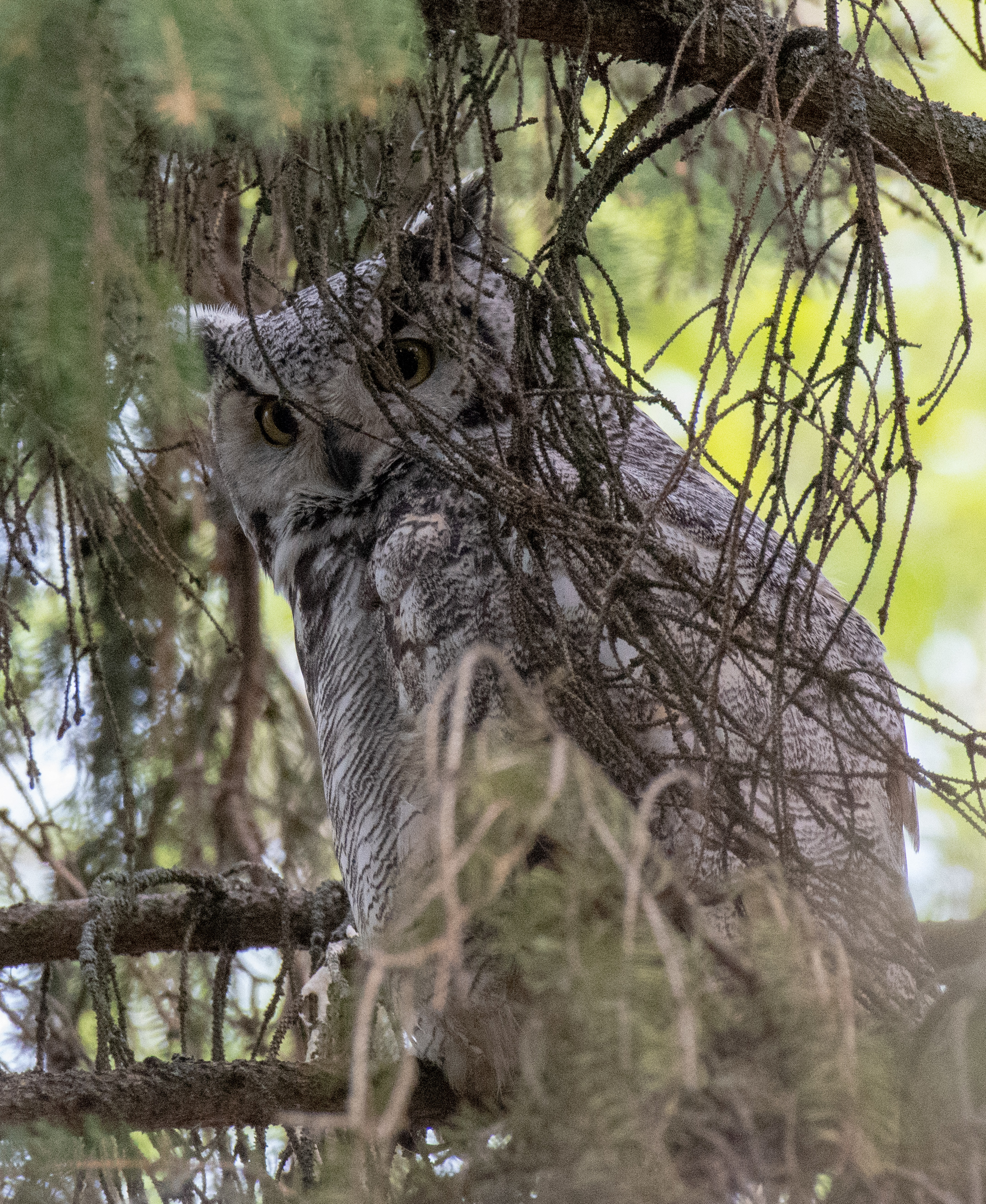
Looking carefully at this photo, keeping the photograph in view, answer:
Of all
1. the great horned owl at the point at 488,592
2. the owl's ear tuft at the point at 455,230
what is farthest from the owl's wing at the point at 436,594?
the owl's ear tuft at the point at 455,230

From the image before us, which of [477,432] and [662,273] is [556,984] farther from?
[662,273]

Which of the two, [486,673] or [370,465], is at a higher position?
[370,465]

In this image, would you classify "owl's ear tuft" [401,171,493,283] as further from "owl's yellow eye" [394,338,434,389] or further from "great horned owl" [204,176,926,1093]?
"owl's yellow eye" [394,338,434,389]

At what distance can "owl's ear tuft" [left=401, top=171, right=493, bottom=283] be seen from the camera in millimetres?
1889

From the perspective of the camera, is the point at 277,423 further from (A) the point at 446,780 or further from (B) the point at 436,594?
(A) the point at 446,780

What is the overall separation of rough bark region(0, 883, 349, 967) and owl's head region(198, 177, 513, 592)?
0.64 meters

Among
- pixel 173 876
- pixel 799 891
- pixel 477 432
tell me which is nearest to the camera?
pixel 799 891

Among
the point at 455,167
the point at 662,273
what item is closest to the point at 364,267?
the point at 455,167

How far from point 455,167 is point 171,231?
0.59 metres

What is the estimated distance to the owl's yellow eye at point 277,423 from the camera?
220 cm

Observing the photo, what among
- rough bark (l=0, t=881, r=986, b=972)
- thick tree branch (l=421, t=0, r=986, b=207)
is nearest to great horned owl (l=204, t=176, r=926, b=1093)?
rough bark (l=0, t=881, r=986, b=972)

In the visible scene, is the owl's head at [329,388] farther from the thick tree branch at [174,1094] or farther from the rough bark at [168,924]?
the thick tree branch at [174,1094]

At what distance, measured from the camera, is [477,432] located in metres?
2.06

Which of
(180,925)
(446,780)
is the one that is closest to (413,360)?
(180,925)
